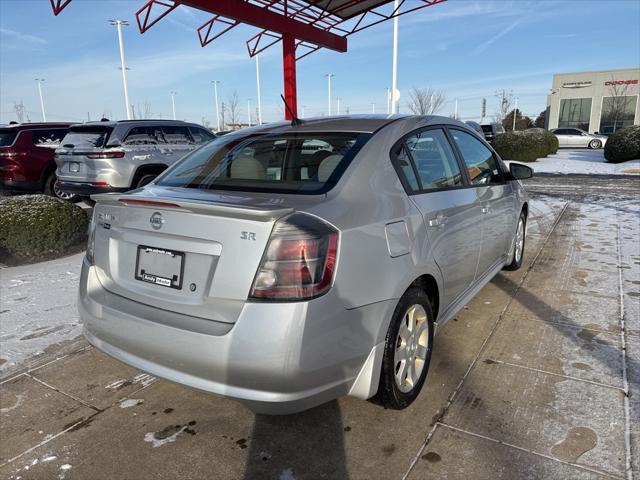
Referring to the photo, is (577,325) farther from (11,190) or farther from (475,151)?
(11,190)

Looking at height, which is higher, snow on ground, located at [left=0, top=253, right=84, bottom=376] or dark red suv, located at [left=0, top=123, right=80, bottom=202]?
dark red suv, located at [left=0, top=123, right=80, bottom=202]

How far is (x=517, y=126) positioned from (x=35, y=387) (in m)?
68.7

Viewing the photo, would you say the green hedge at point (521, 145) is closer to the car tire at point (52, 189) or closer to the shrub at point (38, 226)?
the car tire at point (52, 189)

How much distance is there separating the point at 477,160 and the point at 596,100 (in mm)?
58351

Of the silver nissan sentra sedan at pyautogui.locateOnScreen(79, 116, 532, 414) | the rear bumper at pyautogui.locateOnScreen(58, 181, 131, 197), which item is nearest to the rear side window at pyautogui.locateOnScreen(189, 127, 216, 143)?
the rear bumper at pyautogui.locateOnScreen(58, 181, 131, 197)

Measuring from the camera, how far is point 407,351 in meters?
2.57

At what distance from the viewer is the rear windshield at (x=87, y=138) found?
8.08 meters

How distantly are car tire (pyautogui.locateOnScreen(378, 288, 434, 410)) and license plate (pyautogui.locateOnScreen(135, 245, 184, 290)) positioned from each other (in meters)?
1.06

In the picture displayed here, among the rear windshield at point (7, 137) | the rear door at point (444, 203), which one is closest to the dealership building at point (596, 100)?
the rear windshield at point (7, 137)

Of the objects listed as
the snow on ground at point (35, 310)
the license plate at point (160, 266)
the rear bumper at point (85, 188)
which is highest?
the license plate at point (160, 266)

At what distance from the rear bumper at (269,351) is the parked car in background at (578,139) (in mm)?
32412

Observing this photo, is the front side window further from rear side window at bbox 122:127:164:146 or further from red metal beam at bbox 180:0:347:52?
red metal beam at bbox 180:0:347:52

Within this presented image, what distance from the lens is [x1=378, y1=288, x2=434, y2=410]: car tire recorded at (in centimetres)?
238

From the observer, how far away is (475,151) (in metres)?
3.90
